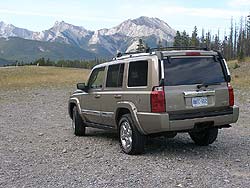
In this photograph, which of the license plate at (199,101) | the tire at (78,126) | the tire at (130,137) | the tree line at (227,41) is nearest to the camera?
the license plate at (199,101)

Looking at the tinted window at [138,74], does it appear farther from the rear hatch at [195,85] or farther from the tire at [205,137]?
the tire at [205,137]

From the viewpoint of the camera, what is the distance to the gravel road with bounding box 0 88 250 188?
6.17 meters

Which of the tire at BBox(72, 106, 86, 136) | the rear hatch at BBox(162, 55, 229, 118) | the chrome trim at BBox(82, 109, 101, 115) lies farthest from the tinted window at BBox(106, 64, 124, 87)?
the tire at BBox(72, 106, 86, 136)

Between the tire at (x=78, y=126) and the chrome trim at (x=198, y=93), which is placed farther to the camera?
the tire at (x=78, y=126)

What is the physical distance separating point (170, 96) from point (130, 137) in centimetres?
132

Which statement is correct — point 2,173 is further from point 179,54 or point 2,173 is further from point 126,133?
point 179,54

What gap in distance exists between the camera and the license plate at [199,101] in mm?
7617

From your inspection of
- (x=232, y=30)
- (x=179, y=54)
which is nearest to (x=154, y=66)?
(x=179, y=54)

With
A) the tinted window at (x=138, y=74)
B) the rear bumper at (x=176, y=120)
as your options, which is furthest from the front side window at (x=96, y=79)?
the rear bumper at (x=176, y=120)

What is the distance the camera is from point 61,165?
7316 mm

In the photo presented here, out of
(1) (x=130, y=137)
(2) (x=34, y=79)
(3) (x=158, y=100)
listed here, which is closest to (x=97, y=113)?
(1) (x=130, y=137)

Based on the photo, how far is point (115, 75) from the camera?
905 centimetres

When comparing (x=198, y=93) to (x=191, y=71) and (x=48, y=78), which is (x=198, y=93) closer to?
(x=191, y=71)

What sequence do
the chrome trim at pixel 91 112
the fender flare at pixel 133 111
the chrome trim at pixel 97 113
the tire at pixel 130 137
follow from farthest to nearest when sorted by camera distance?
the chrome trim at pixel 91 112
the chrome trim at pixel 97 113
the tire at pixel 130 137
the fender flare at pixel 133 111
